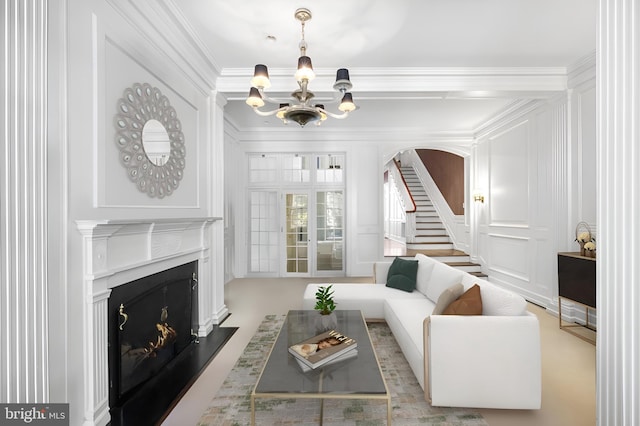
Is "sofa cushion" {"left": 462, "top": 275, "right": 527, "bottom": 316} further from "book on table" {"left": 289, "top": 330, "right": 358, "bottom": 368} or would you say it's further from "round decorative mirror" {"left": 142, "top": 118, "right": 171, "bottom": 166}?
"round decorative mirror" {"left": 142, "top": 118, "right": 171, "bottom": 166}

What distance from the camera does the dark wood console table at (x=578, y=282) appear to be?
10.3 ft

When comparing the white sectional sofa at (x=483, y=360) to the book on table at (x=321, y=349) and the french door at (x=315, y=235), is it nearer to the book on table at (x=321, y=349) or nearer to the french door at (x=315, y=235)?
the book on table at (x=321, y=349)

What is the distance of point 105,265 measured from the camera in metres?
1.94

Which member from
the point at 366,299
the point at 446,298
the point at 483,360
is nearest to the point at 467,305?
the point at 446,298

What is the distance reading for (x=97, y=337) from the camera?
1896 millimetres

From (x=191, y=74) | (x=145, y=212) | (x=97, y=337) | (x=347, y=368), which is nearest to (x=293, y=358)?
(x=347, y=368)

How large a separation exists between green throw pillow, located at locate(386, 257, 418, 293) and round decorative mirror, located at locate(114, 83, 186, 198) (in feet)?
9.12

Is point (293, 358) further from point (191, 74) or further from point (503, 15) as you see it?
point (503, 15)

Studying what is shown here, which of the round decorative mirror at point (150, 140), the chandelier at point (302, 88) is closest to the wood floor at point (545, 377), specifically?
the round decorative mirror at point (150, 140)

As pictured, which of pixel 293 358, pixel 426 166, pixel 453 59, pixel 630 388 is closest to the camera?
pixel 630 388

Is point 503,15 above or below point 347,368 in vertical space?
above

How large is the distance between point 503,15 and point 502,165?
3.09 metres

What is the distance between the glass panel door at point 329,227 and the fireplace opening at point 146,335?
355cm

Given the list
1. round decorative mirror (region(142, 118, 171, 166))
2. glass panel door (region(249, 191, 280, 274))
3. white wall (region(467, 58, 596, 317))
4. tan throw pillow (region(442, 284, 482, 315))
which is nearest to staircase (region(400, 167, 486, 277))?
white wall (region(467, 58, 596, 317))
